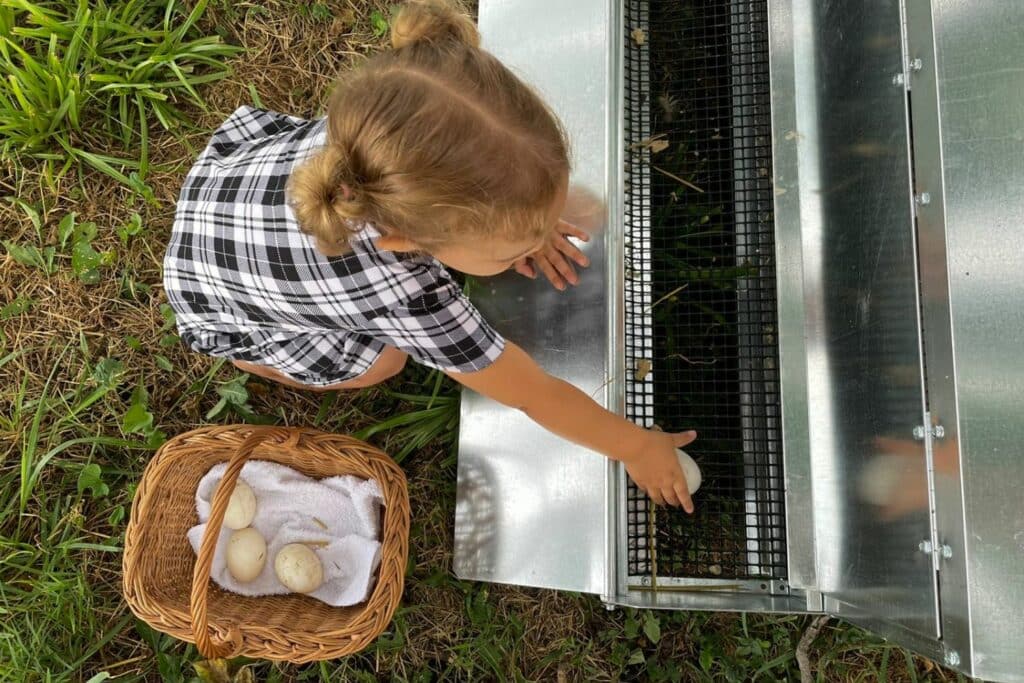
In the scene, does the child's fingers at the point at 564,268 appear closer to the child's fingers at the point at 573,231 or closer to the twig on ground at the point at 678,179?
the child's fingers at the point at 573,231

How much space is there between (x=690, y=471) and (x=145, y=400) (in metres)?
1.34

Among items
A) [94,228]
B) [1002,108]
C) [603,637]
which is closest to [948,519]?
[1002,108]

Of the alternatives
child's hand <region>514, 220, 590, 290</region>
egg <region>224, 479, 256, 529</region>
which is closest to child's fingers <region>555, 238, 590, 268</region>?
child's hand <region>514, 220, 590, 290</region>

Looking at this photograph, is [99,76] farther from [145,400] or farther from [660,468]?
[660,468]

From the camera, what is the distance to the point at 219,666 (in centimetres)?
155

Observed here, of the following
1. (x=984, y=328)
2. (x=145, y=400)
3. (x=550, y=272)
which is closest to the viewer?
(x=984, y=328)

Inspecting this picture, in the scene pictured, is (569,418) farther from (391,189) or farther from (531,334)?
(391,189)

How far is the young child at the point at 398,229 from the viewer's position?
38.5 inches

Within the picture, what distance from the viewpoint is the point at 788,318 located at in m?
1.36

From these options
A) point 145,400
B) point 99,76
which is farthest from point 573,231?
point 99,76

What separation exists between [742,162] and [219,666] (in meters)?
1.46

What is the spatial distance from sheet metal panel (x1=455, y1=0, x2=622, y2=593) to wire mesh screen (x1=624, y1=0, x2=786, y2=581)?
0.07 m

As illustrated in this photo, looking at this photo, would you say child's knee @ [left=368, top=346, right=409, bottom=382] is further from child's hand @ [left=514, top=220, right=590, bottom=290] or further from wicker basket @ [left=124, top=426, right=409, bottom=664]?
child's hand @ [left=514, top=220, right=590, bottom=290]

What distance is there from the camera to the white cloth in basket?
1723mm
